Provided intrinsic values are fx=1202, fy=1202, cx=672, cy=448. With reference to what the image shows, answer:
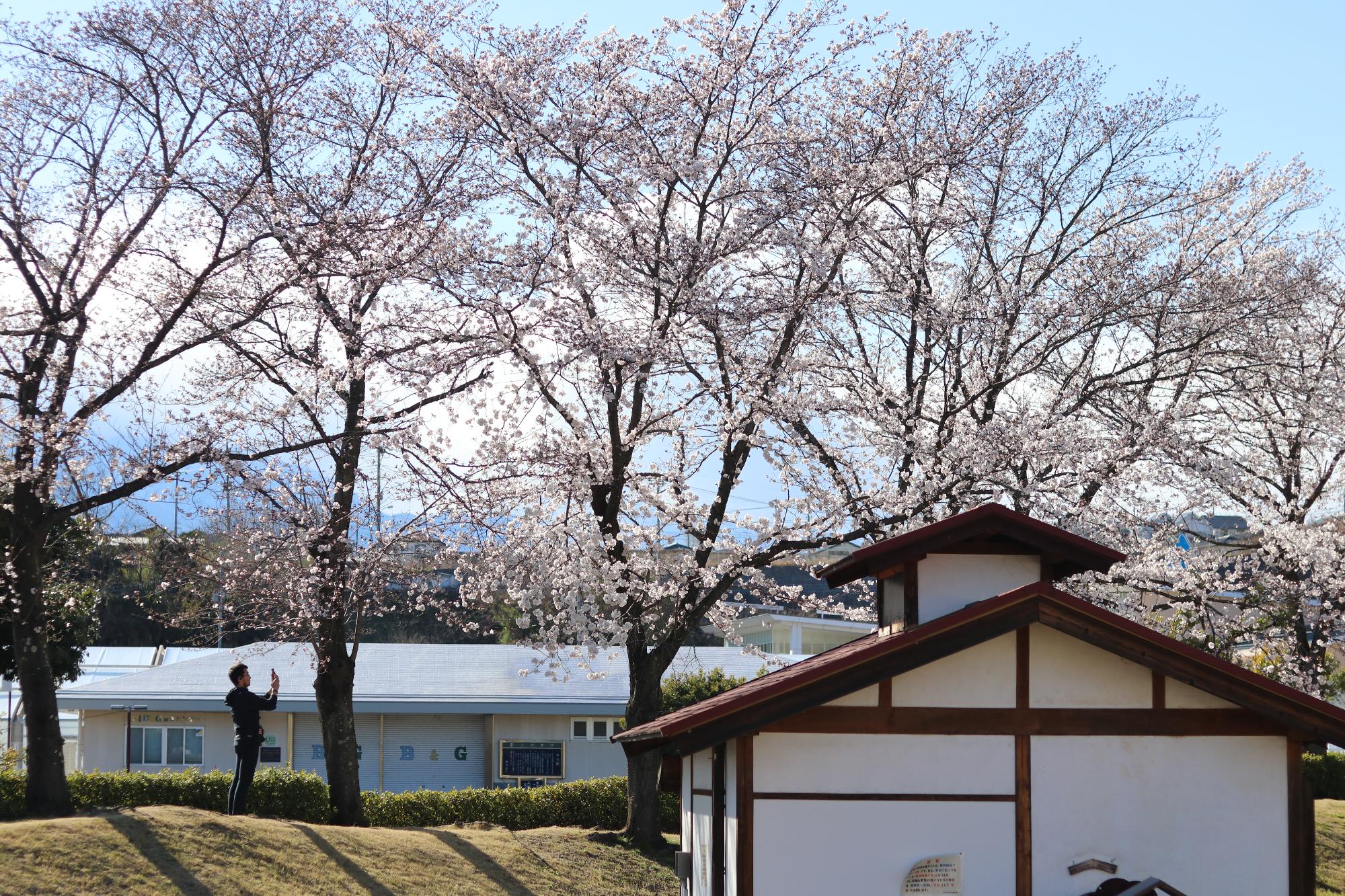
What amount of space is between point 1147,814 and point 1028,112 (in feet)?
39.5

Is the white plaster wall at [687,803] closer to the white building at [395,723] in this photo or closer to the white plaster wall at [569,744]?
the white building at [395,723]

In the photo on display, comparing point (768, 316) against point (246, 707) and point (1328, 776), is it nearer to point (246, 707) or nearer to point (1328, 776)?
point (246, 707)

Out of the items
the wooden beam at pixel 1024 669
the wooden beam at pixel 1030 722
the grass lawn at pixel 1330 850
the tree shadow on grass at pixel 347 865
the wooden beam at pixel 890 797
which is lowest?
the grass lawn at pixel 1330 850

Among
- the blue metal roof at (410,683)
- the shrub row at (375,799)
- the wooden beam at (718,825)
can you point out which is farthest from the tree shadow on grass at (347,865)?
the blue metal roof at (410,683)

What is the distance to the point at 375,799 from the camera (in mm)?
19312

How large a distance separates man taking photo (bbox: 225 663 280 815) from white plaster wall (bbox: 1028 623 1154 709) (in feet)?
27.8

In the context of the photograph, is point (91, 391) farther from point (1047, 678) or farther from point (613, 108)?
point (1047, 678)

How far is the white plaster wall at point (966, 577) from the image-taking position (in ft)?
34.5

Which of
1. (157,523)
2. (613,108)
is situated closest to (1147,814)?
(613,108)

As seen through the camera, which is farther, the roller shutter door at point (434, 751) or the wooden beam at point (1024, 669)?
the roller shutter door at point (434, 751)

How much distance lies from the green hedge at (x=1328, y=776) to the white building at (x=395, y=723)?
11.8m

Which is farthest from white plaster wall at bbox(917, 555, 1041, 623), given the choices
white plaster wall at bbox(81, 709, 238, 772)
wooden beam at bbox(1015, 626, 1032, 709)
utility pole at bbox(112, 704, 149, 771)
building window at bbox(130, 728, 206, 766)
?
building window at bbox(130, 728, 206, 766)

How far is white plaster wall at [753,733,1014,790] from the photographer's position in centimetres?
927

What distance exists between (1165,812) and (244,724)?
9.97m
